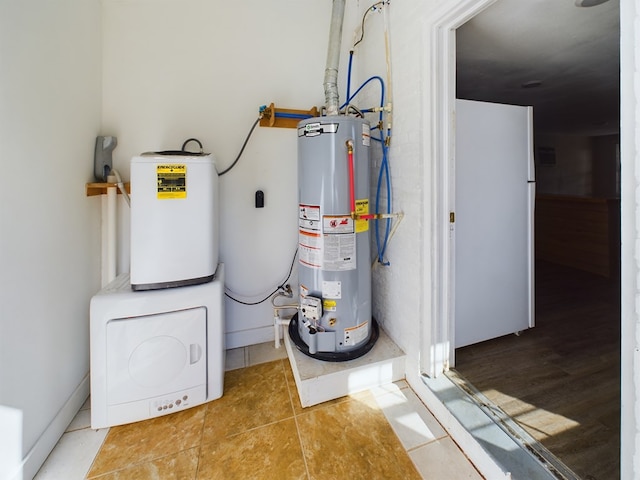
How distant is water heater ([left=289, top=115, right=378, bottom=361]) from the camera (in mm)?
1585

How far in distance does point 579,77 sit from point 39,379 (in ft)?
16.3

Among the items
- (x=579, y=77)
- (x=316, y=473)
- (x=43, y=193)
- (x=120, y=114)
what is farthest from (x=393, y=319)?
(x=579, y=77)

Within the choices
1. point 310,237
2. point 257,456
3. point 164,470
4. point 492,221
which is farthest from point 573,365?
point 164,470

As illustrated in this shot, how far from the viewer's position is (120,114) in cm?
182

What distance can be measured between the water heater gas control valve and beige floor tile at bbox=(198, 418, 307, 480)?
556 millimetres

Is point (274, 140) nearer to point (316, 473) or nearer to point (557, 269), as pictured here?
point (316, 473)

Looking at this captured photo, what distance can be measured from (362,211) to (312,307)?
65 cm

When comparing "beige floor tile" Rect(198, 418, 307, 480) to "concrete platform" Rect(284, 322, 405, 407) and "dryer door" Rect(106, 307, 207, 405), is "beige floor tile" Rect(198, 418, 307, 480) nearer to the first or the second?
"concrete platform" Rect(284, 322, 405, 407)

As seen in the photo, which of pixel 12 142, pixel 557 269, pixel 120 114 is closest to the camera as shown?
pixel 12 142

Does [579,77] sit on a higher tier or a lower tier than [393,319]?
higher

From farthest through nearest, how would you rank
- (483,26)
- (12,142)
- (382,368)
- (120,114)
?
(483,26)
(120,114)
(382,368)
(12,142)

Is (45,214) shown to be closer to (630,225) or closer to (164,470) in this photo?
(164,470)

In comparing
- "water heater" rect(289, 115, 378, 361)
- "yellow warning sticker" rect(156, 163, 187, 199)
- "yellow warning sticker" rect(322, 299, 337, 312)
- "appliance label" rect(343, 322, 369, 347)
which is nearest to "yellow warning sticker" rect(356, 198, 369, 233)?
"water heater" rect(289, 115, 378, 361)

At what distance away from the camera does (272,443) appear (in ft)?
4.34
